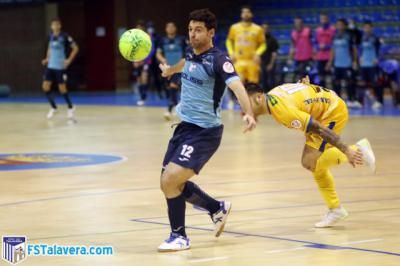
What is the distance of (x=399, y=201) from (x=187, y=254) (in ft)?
11.6

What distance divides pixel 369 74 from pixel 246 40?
4.60 meters

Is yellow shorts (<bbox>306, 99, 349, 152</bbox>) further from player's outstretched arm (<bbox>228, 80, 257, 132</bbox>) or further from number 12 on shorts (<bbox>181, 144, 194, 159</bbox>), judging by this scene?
number 12 on shorts (<bbox>181, 144, 194, 159</bbox>)

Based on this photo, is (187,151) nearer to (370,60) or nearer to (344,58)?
(344,58)

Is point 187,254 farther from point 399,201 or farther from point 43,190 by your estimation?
point 43,190

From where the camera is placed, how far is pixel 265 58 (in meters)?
30.6

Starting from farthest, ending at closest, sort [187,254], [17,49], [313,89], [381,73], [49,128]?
[17,49] → [381,73] → [49,128] → [313,89] → [187,254]

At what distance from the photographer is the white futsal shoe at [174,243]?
27.4 feet

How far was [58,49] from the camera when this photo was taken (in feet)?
78.0

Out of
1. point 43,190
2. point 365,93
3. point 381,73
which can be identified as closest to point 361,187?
point 43,190

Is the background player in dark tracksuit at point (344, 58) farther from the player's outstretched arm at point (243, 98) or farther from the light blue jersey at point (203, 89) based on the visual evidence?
the player's outstretched arm at point (243, 98)

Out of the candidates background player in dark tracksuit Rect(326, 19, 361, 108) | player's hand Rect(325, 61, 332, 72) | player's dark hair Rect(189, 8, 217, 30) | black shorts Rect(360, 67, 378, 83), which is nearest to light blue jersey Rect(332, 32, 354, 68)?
background player in dark tracksuit Rect(326, 19, 361, 108)

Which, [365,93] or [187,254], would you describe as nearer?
[187,254]

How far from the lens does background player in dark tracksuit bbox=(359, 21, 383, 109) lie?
26.5 m

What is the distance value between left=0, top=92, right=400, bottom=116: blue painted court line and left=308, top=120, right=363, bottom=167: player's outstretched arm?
52.0ft
